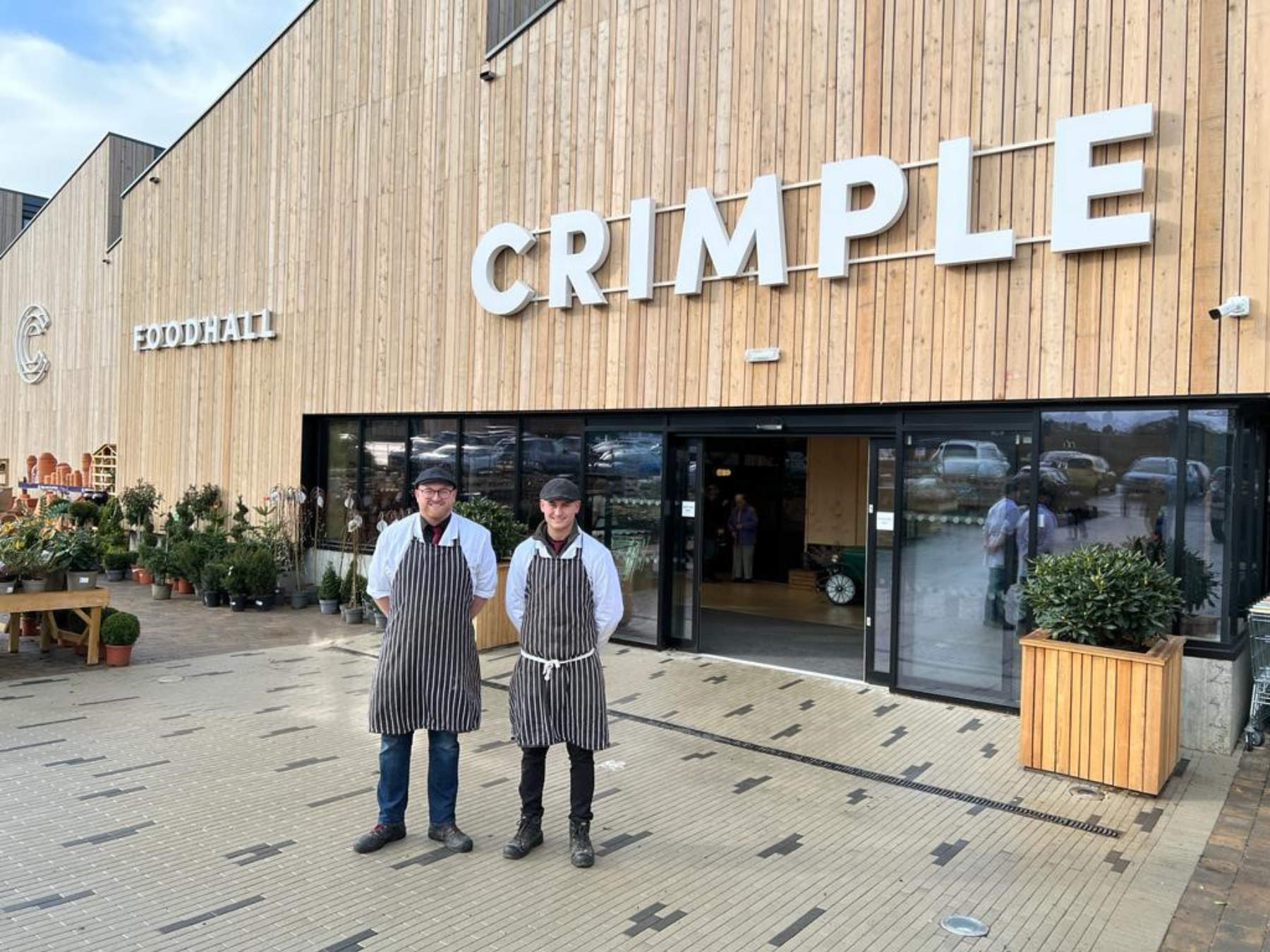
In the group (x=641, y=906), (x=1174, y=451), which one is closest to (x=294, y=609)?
(x=641, y=906)

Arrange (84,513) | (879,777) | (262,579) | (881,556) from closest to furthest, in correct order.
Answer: (879,777), (881,556), (262,579), (84,513)

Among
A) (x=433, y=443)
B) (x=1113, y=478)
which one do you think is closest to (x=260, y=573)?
(x=433, y=443)

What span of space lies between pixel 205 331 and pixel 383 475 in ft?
14.7

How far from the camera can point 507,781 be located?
17.5 ft

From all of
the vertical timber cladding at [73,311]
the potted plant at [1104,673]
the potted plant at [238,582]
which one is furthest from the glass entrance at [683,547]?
the vertical timber cladding at [73,311]

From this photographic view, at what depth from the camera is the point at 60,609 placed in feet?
27.7

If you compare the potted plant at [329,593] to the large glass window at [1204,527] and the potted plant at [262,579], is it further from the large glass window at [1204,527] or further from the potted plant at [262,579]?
the large glass window at [1204,527]

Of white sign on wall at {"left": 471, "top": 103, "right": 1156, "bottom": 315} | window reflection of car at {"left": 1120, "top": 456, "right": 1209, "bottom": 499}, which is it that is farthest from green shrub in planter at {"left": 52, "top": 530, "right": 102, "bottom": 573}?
window reflection of car at {"left": 1120, "top": 456, "right": 1209, "bottom": 499}

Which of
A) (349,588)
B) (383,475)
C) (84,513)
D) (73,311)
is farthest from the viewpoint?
(73,311)

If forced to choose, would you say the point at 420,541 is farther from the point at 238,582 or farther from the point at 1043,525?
the point at 238,582

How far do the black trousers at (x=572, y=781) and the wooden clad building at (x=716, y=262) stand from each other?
407 centimetres

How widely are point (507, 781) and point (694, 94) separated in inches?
252

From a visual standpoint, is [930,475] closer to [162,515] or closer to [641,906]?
[641,906]

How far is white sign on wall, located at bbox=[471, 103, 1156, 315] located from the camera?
251 inches
